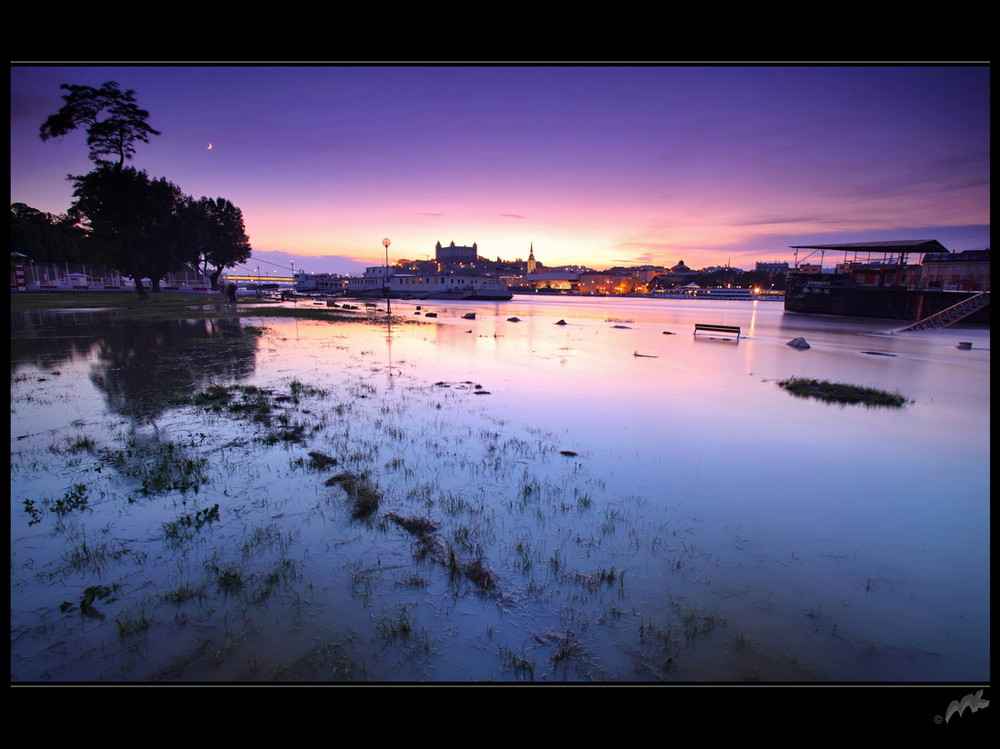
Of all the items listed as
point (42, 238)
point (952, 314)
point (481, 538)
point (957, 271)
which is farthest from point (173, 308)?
point (957, 271)

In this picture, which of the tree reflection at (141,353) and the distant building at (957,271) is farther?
the distant building at (957,271)

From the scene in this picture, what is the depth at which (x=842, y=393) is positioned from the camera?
1399 centimetres

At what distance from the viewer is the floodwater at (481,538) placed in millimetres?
3443

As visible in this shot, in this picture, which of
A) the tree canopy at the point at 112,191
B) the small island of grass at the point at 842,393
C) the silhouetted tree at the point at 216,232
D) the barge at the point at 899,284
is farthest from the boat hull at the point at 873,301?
the silhouetted tree at the point at 216,232

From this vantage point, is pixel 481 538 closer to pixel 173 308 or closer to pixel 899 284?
pixel 173 308

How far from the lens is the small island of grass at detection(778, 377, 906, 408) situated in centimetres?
1334

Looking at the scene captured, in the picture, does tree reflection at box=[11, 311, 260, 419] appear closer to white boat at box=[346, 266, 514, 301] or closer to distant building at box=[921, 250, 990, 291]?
white boat at box=[346, 266, 514, 301]

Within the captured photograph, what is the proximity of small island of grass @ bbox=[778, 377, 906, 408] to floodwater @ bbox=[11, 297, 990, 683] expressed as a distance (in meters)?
1.23

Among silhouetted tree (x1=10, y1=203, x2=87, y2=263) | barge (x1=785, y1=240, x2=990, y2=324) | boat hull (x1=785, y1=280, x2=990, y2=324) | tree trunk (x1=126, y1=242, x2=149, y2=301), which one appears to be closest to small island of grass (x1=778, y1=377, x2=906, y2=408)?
barge (x1=785, y1=240, x2=990, y2=324)

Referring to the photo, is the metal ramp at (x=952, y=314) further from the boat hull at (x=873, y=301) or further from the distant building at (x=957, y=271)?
the distant building at (x=957, y=271)

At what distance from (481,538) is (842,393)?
48.8 feet

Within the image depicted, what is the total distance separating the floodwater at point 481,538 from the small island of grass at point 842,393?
123cm

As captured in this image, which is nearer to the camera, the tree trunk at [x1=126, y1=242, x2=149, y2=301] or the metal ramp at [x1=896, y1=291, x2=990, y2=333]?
the tree trunk at [x1=126, y1=242, x2=149, y2=301]

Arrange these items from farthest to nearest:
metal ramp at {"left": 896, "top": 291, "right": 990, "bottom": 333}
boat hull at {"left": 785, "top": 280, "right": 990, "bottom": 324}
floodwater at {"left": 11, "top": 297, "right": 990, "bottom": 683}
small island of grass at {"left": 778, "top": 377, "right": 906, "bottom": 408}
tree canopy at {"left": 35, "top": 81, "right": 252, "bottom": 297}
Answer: boat hull at {"left": 785, "top": 280, "right": 990, "bottom": 324} → metal ramp at {"left": 896, "top": 291, "right": 990, "bottom": 333} → tree canopy at {"left": 35, "top": 81, "right": 252, "bottom": 297} → small island of grass at {"left": 778, "top": 377, "right": 906, "bottom": 408} → floodwater at {"left": 11, "top": 297, "right": 990, "bottom": 683}
